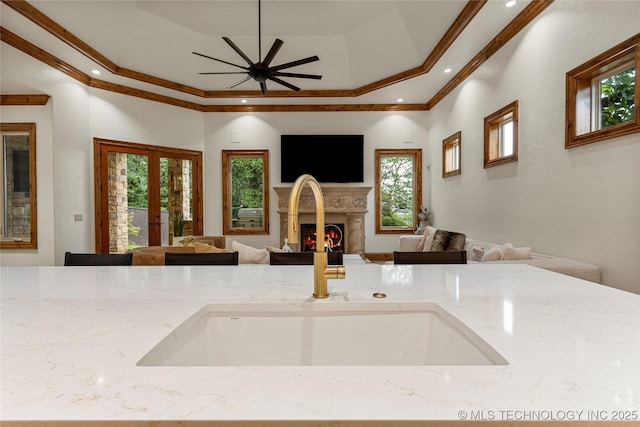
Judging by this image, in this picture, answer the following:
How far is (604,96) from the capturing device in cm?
242

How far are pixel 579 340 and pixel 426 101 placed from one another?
6.04 meters

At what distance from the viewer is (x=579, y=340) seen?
0.60 m

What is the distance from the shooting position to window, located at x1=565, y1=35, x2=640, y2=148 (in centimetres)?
212

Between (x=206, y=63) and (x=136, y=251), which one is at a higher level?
(x=206, y=63)

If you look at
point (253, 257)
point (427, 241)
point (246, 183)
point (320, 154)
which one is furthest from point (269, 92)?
point (253, 257)

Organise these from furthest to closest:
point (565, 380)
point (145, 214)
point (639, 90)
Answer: point (145, 214)
point (639, 90)
point (565, 380)

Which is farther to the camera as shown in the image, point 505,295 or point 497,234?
point 497,234

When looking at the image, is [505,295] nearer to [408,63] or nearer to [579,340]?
[579,340]

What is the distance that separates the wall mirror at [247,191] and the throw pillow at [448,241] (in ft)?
10.8

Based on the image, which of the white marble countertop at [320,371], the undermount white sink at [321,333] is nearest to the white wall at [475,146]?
the white marble countertop at [320,371]

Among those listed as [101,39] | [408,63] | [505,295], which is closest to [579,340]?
[505,295]

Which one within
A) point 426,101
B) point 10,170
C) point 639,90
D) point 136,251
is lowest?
point 136,251

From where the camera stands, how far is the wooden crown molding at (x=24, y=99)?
3.96 metres

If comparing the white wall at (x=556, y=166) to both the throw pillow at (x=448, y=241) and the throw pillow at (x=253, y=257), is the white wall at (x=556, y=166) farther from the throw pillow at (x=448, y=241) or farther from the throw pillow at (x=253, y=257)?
the throw pillow at (x=253, y=257)
